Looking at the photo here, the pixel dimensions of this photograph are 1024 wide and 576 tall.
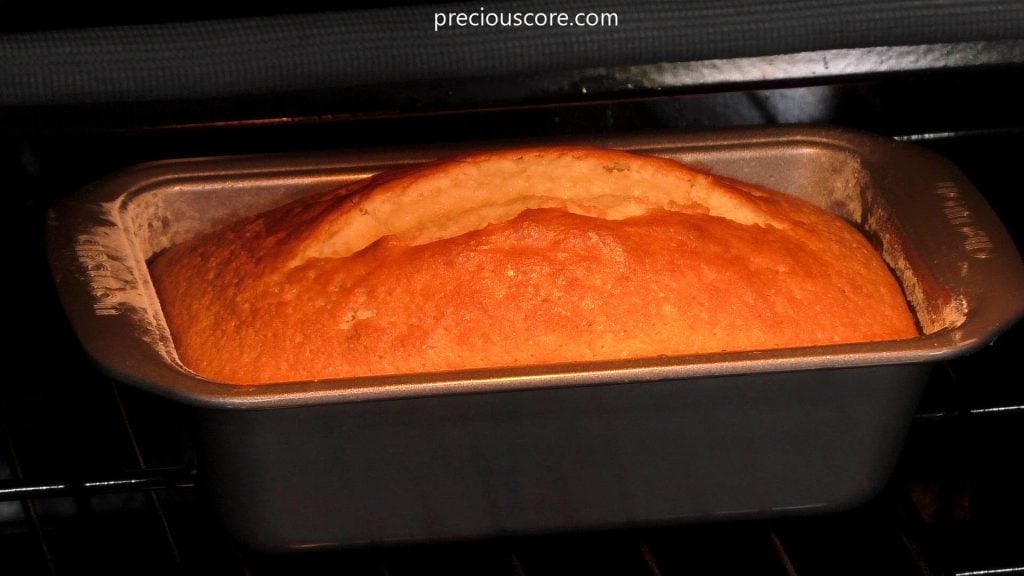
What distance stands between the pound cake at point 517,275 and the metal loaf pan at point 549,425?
8cm

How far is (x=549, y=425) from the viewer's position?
868 mm

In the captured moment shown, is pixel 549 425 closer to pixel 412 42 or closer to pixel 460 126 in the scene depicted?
pixel 412 42

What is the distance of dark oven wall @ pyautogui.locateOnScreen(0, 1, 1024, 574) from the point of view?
0.82 metres

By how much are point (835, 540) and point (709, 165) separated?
1.57 feet

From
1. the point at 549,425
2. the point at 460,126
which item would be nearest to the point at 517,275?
the point at 549,425

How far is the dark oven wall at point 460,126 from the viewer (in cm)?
82

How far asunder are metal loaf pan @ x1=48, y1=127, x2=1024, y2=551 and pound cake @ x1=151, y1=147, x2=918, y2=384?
0.28 ft

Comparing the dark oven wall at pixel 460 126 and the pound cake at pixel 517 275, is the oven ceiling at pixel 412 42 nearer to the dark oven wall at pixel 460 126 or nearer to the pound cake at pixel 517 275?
the dark oven wall at pixel 460 126

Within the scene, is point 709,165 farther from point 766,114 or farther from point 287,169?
point 287,169

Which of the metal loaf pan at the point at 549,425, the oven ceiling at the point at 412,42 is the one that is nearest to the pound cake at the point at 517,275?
Result: the metal loaf pan at the point at 549,425

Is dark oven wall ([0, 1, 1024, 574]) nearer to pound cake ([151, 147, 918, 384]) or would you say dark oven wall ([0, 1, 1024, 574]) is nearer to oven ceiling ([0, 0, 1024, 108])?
oven ceiling ([0, 0, 1024, 108])

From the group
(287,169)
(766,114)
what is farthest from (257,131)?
(766,114)

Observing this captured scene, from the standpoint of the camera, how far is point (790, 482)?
945 mm

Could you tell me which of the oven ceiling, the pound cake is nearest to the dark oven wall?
the oven ceiling
